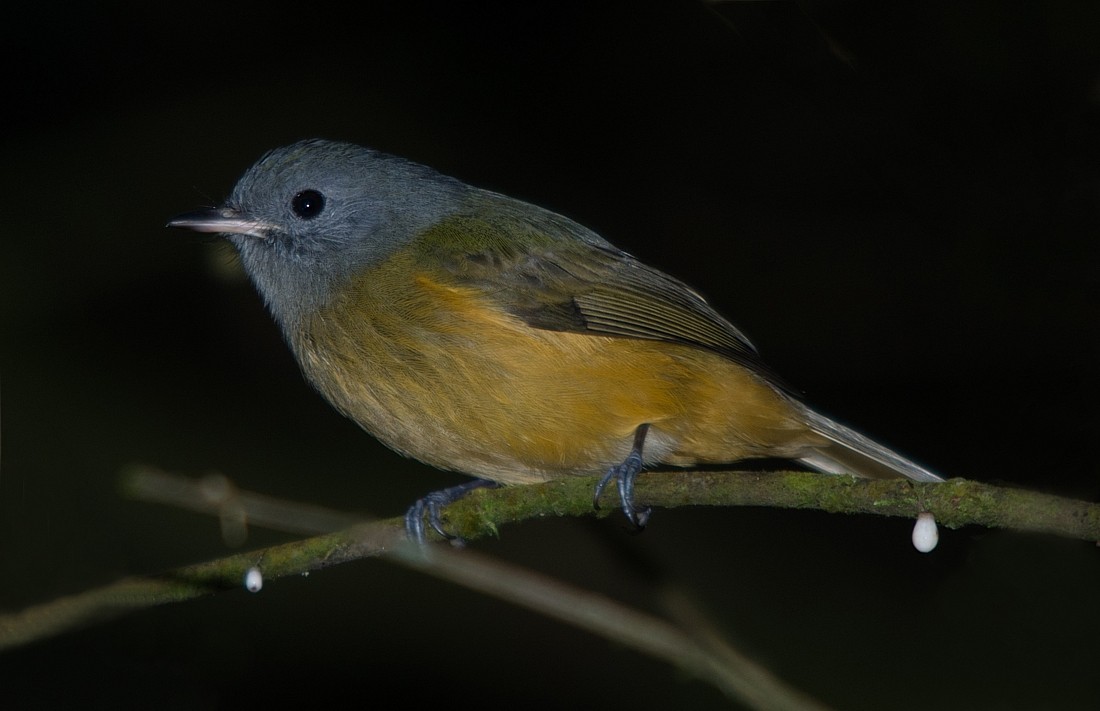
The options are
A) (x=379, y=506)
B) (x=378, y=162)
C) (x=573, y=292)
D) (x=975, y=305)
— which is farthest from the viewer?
(x=379, y=506)

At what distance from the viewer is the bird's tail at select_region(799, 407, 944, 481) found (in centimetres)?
382

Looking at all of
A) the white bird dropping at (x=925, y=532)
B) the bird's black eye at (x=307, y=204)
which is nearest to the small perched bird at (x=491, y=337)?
the bird's black eye at (x=307, y=204)

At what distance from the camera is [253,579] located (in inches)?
111

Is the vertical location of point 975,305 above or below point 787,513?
above

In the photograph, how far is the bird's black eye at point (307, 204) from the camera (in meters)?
4.09

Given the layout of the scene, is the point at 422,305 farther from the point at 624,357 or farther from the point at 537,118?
the point at 537,118

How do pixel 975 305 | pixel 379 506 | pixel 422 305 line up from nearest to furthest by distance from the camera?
1. pixel 422 305
2. pixel 975 305
3. pixel 379 506

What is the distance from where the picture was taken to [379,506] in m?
5.29

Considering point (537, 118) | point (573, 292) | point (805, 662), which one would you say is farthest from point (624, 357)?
point (537, 118)

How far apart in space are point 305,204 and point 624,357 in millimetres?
1441

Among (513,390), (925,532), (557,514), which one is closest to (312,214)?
(513,390)

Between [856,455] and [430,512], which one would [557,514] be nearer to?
[430,512]

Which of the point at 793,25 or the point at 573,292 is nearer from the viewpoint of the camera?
the point at 793,25

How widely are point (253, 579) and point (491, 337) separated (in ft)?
3.67
